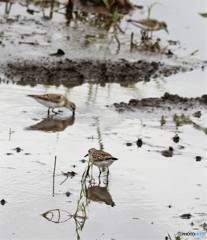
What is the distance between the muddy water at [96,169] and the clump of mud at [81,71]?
0.51 m

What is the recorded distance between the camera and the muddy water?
30.7ft

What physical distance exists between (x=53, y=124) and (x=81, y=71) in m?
3.24

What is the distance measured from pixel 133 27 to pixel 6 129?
859 centimetres

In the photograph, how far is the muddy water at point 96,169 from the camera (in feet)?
30.7

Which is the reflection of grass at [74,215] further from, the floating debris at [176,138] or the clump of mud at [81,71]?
the clump of mud at [81,71]

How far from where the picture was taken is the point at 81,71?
1639 centimetres

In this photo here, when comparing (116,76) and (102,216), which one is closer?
(102,216)

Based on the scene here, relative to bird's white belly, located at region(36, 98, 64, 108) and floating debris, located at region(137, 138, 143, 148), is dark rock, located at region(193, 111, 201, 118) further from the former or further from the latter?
bird's white belly, located at region(36, 98, 64, 108)

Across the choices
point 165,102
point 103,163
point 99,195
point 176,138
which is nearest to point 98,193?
point 99,195

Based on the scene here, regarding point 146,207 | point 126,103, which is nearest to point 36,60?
point 126,103

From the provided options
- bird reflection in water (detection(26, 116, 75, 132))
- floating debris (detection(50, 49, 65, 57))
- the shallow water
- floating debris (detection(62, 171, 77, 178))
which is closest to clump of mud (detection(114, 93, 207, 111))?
the shallow water

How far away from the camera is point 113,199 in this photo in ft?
33.4

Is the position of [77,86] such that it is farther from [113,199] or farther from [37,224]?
[37,224]

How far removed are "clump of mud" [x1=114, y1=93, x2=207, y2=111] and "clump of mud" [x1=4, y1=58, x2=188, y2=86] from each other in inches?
64.2
